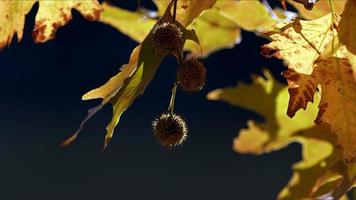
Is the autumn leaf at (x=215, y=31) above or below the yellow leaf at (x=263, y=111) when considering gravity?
above

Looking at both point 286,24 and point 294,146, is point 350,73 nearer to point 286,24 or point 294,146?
point 286,24

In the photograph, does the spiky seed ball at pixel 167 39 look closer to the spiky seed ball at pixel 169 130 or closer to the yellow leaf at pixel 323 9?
the spiky seed ball at pixel 169 130

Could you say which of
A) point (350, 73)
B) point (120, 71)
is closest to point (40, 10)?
point (120, 71)

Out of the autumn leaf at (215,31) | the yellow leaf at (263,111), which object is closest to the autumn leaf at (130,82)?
the autumn leaf at (215,31)

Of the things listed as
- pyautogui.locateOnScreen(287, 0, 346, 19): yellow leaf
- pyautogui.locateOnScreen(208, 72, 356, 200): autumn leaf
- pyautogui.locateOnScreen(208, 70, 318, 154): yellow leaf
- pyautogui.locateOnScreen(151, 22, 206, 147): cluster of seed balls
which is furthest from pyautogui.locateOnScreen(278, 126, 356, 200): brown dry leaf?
pyautogui.locateOnScreen(151, 22, 206, 147): cluster of seed balls

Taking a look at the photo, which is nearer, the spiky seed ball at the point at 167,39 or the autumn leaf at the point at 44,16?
the spiky seed ball at the point at 167,39

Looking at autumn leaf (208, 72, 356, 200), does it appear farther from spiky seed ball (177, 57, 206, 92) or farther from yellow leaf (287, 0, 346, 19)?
spiky seed ball (177, 57, 206, 92)

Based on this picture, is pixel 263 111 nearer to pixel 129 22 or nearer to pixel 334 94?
pixel 129 22
